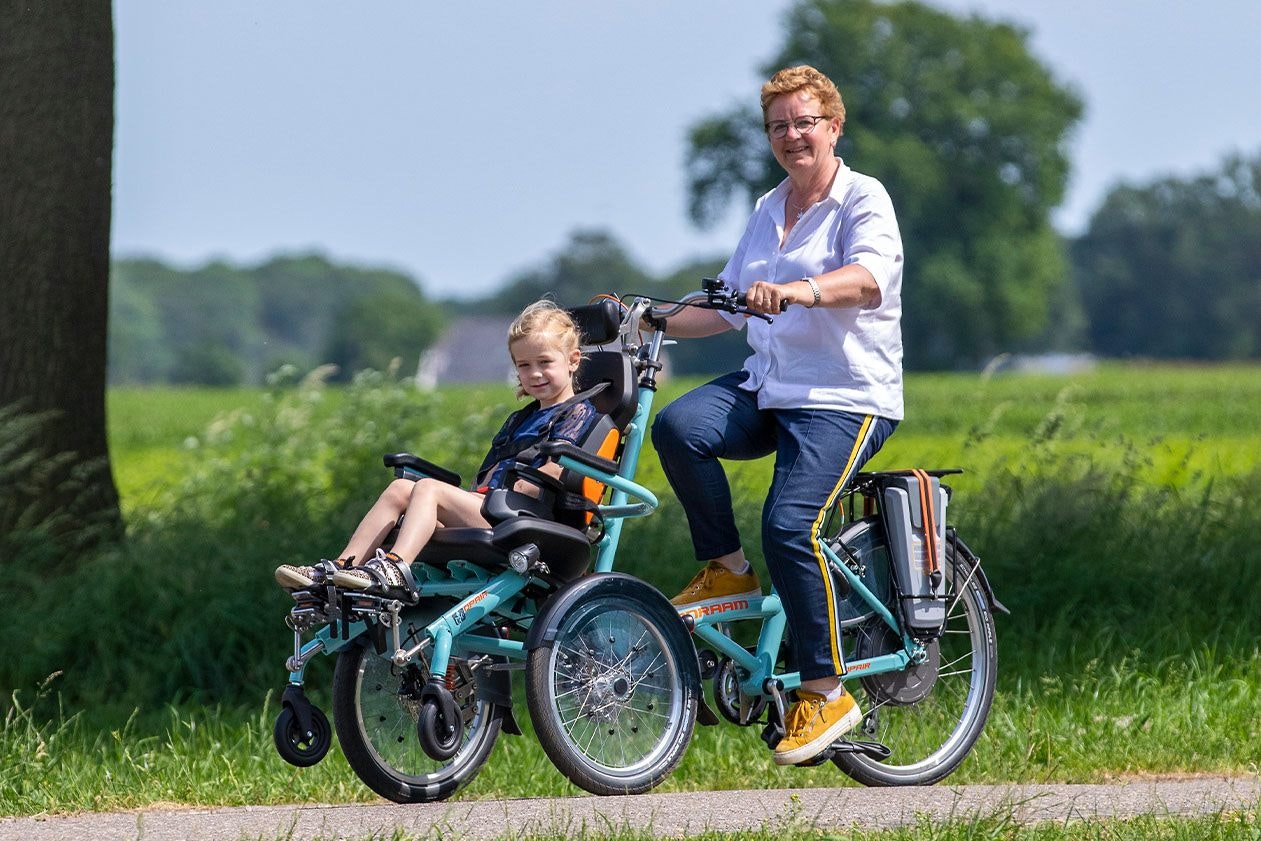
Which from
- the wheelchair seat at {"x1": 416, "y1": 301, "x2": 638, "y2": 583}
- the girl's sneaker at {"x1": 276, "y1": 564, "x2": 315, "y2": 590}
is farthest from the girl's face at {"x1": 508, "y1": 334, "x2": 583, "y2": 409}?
the girl's sneaker at {"x1": 276, "y1": 564, "x2": 315, "y2": 590}

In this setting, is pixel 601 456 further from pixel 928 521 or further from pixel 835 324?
pixel 928 521

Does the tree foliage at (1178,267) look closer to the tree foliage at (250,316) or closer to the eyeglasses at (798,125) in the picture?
the tree foliage at (250,316)

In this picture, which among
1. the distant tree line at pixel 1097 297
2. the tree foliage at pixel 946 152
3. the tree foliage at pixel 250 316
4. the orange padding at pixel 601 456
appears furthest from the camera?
the tree foliage at pixel 250 316

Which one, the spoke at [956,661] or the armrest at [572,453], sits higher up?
the armrest at [572,453]

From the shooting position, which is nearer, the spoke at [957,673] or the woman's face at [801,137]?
the woman's face at [801,137]

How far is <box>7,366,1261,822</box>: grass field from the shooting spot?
649 cm

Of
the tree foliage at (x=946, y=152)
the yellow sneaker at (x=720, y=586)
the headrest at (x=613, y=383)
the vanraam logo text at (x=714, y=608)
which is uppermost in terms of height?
the tree foliage at (x=946, y=152)

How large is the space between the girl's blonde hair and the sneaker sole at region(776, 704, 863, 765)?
1418mm

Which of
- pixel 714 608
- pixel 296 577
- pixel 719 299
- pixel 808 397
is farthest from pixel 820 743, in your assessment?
pixel 296 577

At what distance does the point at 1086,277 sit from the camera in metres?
123

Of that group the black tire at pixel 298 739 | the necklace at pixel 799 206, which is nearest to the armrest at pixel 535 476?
the black tire at pixel 298 739

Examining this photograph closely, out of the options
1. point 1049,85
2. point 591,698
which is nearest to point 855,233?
point 591,698

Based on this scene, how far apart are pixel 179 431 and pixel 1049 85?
161 ft

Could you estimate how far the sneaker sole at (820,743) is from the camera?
18.2ft
